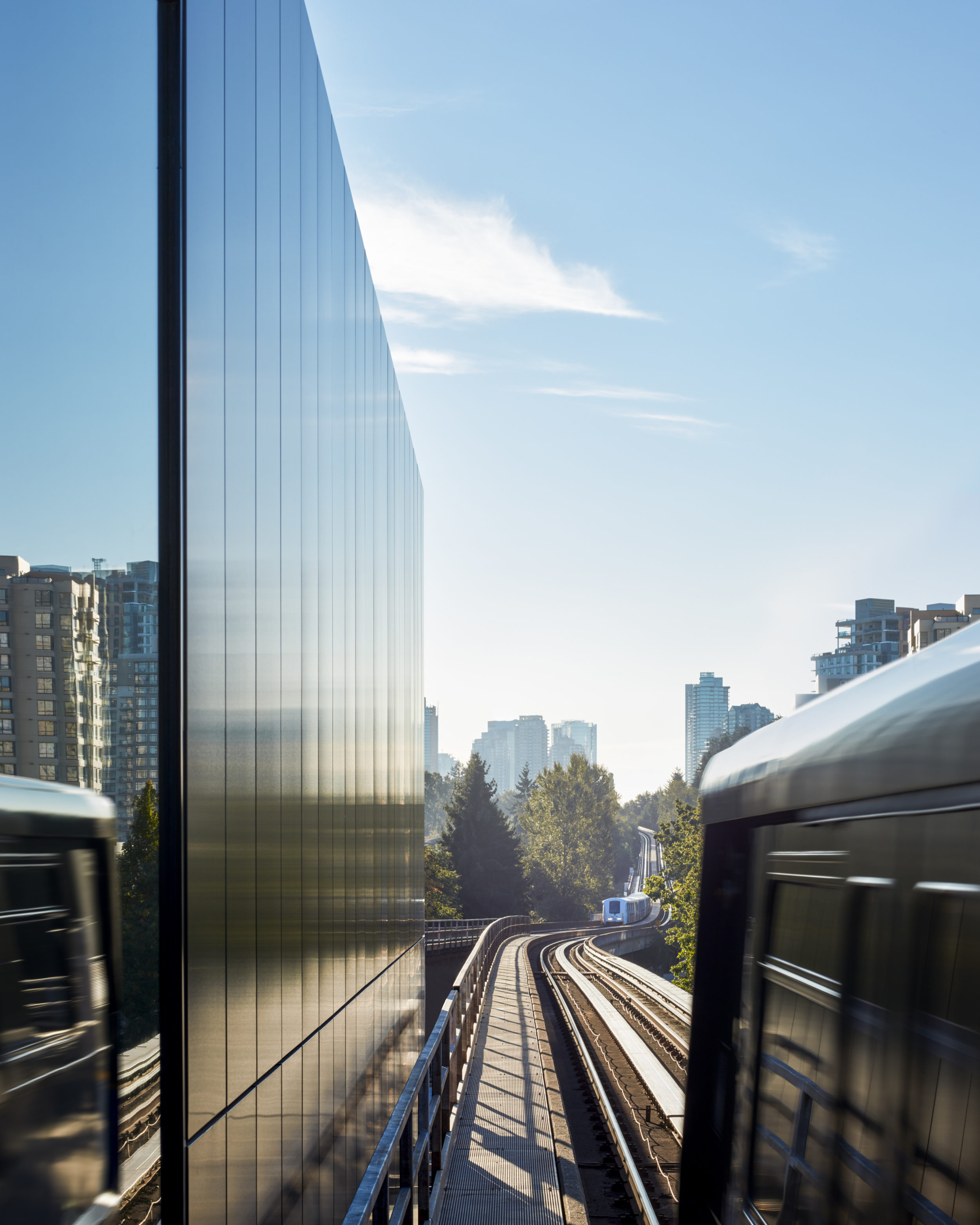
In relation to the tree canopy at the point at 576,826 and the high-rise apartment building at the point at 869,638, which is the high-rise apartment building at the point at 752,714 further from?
the high-rise apartment building at the point at 869,638

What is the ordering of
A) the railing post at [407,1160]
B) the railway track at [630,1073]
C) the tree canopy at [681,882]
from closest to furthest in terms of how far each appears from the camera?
the railing post at [407,1160]
the railway track at [630,1073]
the tree canopy at [681,882]

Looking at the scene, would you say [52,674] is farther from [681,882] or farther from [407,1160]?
[681,882]

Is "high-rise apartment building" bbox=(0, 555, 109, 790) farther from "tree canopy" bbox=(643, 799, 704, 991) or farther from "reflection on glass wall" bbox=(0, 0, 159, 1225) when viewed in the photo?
"tree canopy" bbox=(643, 799, 704, 991)

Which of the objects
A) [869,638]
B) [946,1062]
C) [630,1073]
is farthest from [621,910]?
[946,1062]

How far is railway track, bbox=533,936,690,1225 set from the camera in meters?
10.6

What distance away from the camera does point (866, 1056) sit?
7.60 feet

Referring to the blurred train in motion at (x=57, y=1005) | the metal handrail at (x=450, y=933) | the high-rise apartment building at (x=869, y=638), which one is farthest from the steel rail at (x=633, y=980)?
the blurred train in motion at (x=57, y=1005)

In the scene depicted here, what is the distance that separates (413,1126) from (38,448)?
431 centimetres

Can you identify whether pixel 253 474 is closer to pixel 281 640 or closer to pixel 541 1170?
pixel 281 640

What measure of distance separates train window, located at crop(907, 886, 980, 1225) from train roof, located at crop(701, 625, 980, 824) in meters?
0.23

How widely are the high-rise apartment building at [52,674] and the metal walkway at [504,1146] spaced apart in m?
5.47

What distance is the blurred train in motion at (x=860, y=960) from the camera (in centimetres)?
192

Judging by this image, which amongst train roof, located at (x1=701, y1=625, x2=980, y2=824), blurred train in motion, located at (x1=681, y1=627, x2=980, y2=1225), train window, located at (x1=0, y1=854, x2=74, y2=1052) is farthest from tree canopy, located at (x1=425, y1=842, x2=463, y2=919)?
train roof, located at (x1=701, y1=625, x2=980, y2=824)

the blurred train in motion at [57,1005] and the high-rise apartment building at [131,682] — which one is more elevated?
the high-rise apartment building at [131,682]
